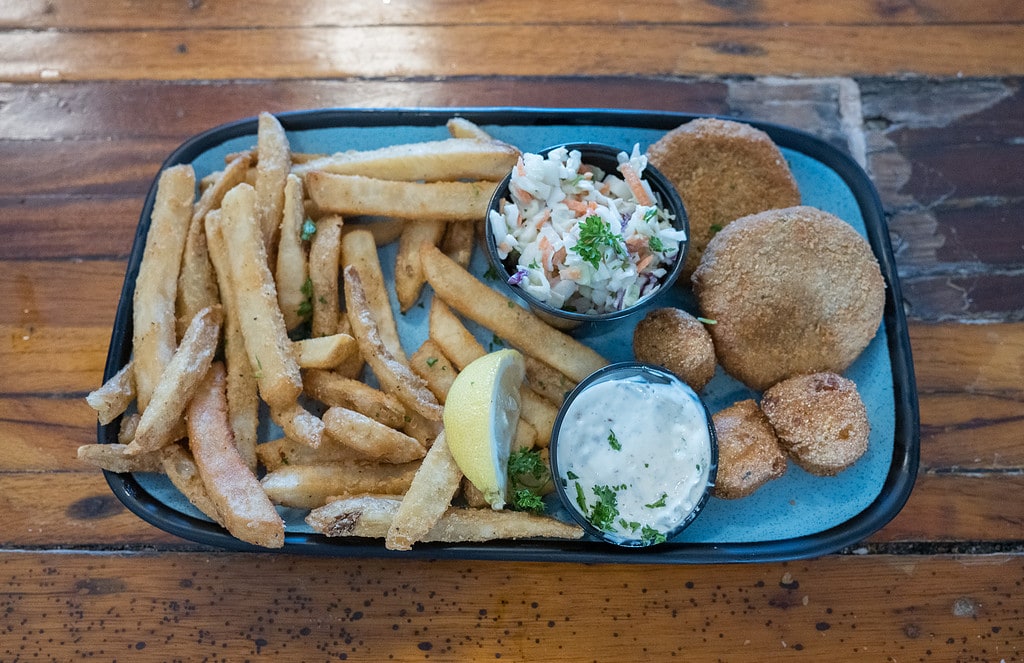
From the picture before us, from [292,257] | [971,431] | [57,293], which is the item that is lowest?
[971,431]

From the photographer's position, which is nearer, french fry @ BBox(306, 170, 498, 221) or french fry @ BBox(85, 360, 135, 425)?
french fry @ BBox(85, 360, 135, 425)

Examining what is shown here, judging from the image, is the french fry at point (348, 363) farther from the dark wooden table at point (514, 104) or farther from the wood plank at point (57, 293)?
the wood plank at point (57, 293)

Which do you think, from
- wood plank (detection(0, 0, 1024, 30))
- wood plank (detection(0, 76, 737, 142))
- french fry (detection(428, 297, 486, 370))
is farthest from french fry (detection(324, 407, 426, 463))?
wood plank (detection(0, 0, 1024, 30))

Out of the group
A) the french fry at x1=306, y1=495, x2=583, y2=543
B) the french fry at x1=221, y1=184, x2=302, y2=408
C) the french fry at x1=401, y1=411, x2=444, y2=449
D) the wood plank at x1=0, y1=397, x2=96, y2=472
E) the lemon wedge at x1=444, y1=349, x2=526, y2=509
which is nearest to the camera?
the lemon wedge at x1=444, y1=349, x2=526, y2=509

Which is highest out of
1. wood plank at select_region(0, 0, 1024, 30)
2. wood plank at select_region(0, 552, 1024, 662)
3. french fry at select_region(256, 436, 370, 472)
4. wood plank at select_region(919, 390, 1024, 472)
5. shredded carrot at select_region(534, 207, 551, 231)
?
wood plank at select_region(0, 0, 1024, 30)

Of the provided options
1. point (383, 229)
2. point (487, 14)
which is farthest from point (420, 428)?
point (487, 14)

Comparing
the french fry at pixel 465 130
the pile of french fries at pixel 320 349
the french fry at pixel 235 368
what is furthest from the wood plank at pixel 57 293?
the french fry at pixel 465 130

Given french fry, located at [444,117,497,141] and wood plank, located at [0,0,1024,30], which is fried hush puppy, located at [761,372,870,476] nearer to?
french fry, located at [444,117,497,141]

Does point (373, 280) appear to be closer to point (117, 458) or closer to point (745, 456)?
point (117, 458)
